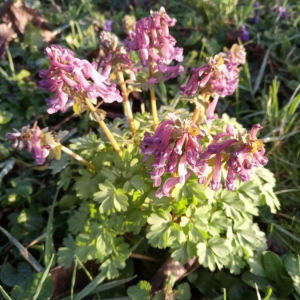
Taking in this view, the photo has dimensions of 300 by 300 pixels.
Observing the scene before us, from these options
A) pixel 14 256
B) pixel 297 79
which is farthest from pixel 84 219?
pixel 297 79

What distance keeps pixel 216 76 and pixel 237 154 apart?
2.12 ft

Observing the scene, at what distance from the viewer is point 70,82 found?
6.40 ft

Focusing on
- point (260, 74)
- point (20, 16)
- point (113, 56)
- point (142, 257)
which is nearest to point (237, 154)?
point (113, 56)

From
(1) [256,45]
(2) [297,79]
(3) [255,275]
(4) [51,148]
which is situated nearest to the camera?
(4) [51,148]

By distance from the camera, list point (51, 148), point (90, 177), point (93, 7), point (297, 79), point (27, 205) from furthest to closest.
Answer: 1. point (93, 7)
2. point (297, 79)
3. point (27, 205)
4. point (90, 177)
5. point (51, 148)

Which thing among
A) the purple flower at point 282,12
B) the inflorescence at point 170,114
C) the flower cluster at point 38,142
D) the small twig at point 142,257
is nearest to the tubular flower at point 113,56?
the inflorescence at point 170,114

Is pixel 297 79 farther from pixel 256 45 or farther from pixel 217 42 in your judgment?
pixel 217 42

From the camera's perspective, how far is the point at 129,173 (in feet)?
7.84

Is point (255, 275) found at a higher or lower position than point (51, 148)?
lower

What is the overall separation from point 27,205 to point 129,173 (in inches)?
55.6

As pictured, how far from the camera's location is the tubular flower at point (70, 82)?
1.92m

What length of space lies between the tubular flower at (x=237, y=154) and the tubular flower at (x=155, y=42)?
2.18 feet

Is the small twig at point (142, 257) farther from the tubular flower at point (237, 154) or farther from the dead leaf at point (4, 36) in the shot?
the dead leaf at point (4, 36)

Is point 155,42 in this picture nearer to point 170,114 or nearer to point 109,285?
point 170,114
